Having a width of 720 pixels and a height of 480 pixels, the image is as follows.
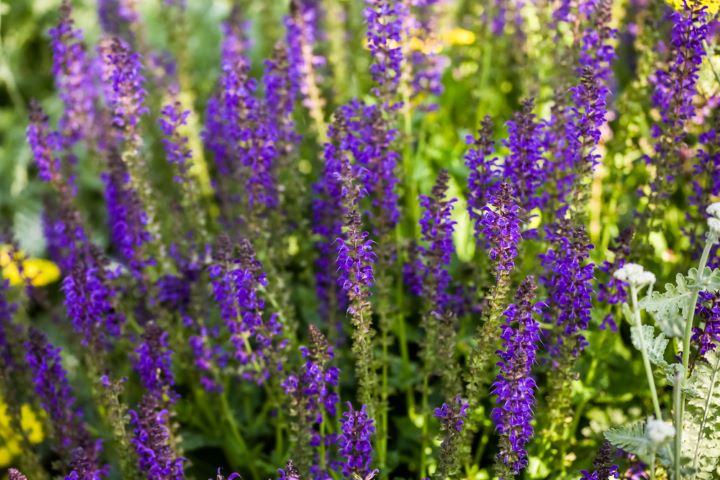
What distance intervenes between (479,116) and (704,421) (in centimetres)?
309

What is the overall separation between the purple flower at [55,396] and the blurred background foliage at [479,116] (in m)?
0.68

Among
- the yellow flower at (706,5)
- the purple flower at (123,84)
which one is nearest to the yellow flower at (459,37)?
the yellow flower at (706,5)

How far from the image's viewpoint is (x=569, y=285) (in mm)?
3512

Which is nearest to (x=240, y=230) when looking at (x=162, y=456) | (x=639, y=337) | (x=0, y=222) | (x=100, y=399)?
(x=100, y=399)

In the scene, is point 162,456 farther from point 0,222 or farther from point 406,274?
point 0,222

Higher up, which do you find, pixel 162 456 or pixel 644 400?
pixel 162 456

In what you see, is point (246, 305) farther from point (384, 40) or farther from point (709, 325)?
point (709, 325)

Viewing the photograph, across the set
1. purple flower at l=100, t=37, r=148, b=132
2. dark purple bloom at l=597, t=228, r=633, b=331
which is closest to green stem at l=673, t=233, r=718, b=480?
dark purple bloom at l=597, t=228, r=633, b=331

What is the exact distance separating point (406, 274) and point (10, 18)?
7.32m

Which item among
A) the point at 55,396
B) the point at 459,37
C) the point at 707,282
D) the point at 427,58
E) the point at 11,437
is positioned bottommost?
the point at 11,437

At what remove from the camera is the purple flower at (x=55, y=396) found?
390 centimetres

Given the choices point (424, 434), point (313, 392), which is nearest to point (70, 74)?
point (313, 392)

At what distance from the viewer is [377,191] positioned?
4199 millimetres

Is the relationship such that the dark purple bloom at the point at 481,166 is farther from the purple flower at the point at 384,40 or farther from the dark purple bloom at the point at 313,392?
the dark purple bloom at the point at 313,392
